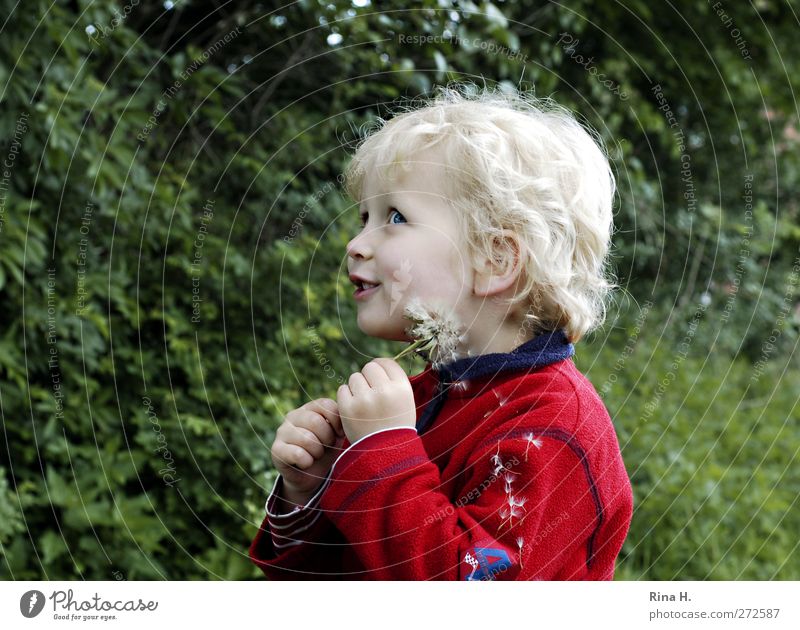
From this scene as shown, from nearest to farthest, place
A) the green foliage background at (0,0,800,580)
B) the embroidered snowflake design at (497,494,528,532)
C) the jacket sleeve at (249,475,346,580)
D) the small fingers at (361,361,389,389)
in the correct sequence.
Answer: the embroidered snowflake design at (497,494,528,532), the small fingers at (361,361,389,389), the jacket sleeve at (249,475,346,580), the green foliage background at (0,0,800,580)

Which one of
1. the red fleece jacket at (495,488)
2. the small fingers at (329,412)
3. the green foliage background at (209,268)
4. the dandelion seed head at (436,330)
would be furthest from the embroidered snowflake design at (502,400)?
the green foliage background at (209,268)

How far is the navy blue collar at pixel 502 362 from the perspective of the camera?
1280 millimetres

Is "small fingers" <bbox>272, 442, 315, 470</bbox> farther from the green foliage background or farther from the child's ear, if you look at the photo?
the green foliage background

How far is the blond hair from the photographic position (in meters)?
1.30

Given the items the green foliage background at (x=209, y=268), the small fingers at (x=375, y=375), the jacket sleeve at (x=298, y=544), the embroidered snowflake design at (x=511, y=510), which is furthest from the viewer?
the green foliage background at (x=209, y=268)

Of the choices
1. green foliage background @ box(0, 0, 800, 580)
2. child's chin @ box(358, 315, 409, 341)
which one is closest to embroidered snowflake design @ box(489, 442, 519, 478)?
child's chin @ box(358, 315, 409, 341)

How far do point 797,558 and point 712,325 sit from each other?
1934 millimetres

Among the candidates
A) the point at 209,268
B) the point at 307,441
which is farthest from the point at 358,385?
the point at 209,268

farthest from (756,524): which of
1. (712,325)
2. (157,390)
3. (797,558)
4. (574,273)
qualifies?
(574,273)

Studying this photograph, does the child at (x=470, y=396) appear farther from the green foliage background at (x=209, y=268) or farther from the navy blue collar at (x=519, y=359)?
the green foliage background at (x=209, y=268)

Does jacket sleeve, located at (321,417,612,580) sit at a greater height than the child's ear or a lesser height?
lesser

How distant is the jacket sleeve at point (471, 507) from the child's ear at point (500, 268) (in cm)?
23
